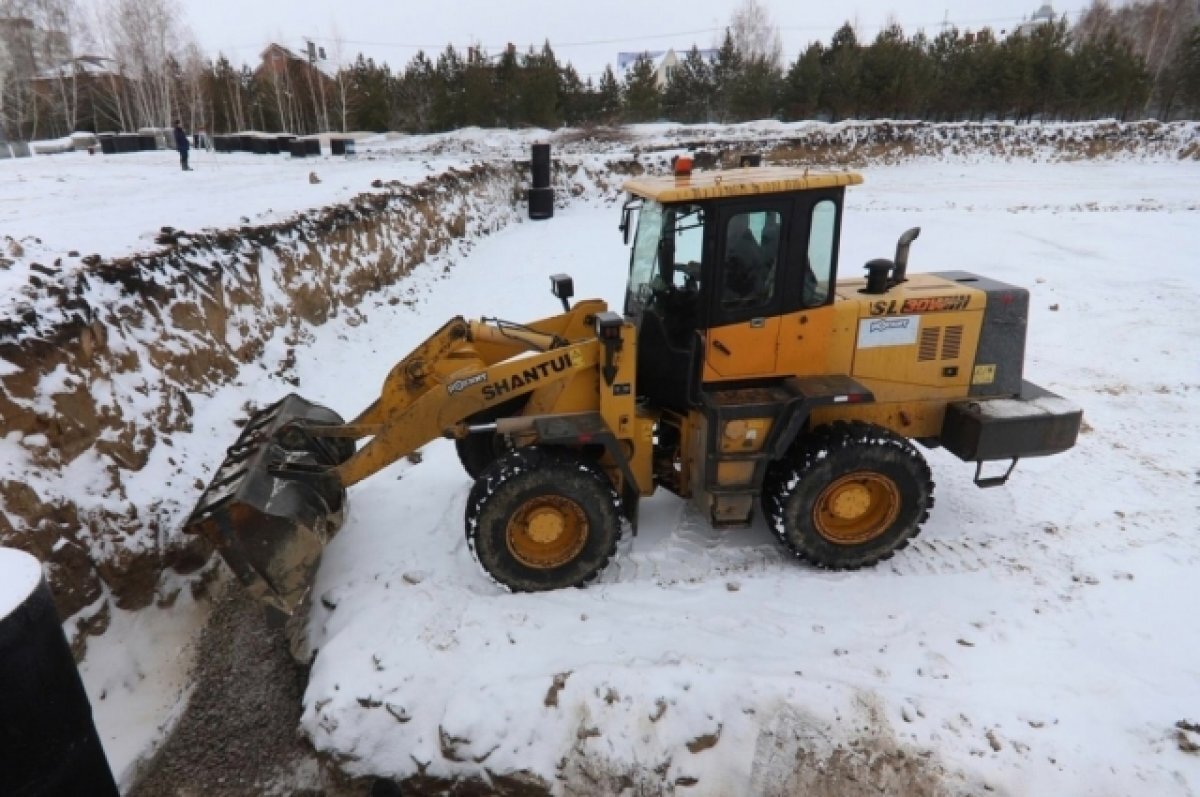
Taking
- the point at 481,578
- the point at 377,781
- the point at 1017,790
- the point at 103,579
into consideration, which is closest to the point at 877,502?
the point at 1017,790

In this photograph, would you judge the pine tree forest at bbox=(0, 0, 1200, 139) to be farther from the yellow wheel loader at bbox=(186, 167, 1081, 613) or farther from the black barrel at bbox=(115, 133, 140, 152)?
the yellow wheel loader at bbox=(186, 167, 1081, 613)

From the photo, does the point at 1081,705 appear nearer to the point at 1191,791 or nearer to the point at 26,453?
the point at 1191,791

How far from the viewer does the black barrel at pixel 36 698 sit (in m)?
2.58

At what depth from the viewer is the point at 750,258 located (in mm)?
4516

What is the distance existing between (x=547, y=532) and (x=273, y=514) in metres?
1.67

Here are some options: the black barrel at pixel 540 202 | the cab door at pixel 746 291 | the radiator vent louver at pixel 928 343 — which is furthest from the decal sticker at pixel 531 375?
the black barrel at pixel 540 202

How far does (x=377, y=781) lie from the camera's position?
11.9 ft

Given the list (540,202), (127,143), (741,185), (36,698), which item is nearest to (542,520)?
(741,185)

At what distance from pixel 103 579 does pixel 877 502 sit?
5.26m

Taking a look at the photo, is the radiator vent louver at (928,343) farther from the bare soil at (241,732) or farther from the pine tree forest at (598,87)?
the pine tree forest at (598,87)

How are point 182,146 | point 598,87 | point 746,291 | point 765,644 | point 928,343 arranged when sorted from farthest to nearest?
point 598,87, point 182,146, point 928,343, point 746,291, point 765,644

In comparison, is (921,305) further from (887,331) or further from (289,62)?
(289,62)

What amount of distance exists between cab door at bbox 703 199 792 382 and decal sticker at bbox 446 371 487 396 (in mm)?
1492

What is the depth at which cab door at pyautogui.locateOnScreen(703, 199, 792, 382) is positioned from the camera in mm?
4418
